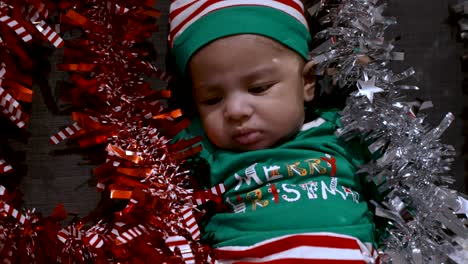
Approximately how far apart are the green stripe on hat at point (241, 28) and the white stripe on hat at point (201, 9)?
11 mm

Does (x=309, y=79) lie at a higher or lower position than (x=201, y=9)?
lower

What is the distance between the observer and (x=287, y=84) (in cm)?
110

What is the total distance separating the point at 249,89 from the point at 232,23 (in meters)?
0.14

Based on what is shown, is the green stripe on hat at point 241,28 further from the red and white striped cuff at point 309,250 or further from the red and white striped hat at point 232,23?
the red and white striped cuff at point 309,250

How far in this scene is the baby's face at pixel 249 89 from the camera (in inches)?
42.3

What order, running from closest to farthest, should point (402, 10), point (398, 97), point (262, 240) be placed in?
point (262, 240), point (398, 97), point (402, 10)

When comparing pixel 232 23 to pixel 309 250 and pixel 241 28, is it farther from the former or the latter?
pixel 309 250

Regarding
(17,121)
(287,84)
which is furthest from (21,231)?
(287,84)

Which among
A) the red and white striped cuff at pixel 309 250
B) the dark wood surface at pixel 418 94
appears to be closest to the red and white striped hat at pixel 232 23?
the dark wood surface at pixel 418 94

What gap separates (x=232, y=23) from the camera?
3.58 ft

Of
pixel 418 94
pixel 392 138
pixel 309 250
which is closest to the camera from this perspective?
pixel 309 250

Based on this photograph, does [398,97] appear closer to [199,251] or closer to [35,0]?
[199,251]

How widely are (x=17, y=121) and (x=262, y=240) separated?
0.58m

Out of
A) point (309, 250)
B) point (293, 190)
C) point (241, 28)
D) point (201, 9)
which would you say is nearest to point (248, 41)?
point (241, 28)
